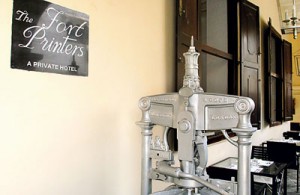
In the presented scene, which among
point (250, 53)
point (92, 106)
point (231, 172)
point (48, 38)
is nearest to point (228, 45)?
point (250, 53)

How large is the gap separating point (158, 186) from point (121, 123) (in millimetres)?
600

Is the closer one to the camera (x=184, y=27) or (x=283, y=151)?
(x=184, y=27)

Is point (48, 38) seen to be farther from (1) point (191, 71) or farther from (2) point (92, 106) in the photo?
(1) point (191, 71)

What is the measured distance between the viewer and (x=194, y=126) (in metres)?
1.18

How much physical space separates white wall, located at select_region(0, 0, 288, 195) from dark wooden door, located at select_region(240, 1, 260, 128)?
1658mm

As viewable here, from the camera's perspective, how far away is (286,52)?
616cm

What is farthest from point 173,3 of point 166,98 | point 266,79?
point 266,79

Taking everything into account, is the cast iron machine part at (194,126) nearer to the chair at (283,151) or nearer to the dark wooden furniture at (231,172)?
the dark wooden furniture at (231,172)

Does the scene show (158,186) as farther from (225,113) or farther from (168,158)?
(225,113)

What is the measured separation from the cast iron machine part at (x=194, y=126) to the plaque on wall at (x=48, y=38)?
0.45m

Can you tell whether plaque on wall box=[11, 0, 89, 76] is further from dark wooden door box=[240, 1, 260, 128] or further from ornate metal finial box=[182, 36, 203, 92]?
dark wooden door box=[240, 1, 260, 128]

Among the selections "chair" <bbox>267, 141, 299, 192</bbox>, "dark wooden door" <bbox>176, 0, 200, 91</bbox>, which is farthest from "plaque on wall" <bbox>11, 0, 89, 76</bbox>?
"chair" <bbox>267, 141, 299, 192</bbox>

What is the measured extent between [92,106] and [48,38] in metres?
0.43

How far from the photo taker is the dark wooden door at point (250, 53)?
3.63m
